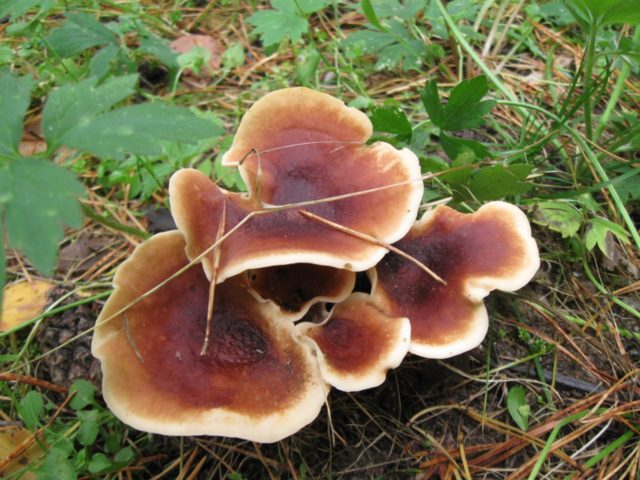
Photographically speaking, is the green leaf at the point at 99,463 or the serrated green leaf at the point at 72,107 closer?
the serrated green leaf at the point at 72,107

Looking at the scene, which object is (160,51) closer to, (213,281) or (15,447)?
(213,281)

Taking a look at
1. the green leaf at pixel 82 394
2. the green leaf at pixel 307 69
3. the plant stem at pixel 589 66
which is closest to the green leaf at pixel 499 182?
the plant stem at pixel 589 66

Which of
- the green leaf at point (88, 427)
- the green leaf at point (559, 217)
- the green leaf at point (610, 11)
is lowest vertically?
the green leaf at point (88, 427)

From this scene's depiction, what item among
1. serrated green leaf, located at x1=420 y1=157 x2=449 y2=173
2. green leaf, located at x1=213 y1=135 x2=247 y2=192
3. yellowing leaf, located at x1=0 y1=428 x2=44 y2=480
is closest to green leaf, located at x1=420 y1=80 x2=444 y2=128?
serrated green leaf, located at x1=420 y1=157 x2=449 y2=173

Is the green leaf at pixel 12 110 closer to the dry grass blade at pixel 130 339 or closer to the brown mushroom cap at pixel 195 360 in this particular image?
the brown mushroom cap at pixel 195 360

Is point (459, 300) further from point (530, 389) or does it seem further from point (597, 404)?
point (597, 404)

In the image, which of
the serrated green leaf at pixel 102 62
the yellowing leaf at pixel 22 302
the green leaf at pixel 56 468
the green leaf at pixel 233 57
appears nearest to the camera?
the green leaf at pixel 56 468
